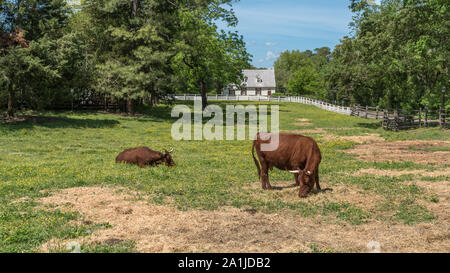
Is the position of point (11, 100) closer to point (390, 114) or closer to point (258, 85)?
point (390, 114)

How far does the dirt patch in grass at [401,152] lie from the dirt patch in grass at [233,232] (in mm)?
10484

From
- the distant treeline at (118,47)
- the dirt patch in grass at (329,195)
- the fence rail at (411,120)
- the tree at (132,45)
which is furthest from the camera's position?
the tree at (132,45)

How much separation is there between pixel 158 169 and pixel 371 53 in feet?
92.1

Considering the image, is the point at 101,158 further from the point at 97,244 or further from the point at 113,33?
the point at 113,33

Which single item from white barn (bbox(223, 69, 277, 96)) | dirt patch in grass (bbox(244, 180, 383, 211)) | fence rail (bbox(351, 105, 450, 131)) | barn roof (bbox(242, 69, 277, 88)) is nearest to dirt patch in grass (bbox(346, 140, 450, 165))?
dirt patch in grass (bbox(244, 180, 383, 211))

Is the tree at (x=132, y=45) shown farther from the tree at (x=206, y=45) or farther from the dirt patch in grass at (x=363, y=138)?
the dirt patch in grass at (x=363, y=138)

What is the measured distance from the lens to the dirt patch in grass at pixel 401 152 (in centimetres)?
1855

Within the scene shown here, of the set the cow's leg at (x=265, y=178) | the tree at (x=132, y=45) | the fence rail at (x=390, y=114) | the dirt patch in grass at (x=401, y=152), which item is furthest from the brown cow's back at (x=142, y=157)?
the fence rail at (x=390, y=114)

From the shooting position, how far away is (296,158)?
11.9 meters

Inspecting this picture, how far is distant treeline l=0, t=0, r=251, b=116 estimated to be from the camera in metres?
29.1

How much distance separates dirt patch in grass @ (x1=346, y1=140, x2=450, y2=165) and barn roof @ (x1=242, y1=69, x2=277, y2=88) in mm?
87740

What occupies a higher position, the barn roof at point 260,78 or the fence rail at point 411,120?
the barn roof at point 260,78

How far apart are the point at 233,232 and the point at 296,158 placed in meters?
4.16
